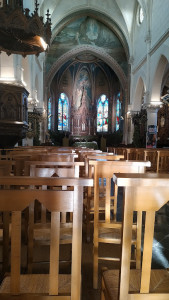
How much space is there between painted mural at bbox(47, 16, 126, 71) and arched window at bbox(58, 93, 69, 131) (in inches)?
238

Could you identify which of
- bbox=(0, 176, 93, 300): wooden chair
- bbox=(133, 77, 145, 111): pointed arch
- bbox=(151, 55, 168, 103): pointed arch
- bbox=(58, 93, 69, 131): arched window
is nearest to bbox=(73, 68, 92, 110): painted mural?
bbox=(58, 93, 69, 131): arched window

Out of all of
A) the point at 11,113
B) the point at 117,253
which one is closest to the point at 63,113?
the point at 11,113

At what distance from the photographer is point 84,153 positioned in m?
4.93

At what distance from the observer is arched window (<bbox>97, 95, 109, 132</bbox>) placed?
26.5 m

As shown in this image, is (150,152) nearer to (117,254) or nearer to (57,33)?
(117,254)

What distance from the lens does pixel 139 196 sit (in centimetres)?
99

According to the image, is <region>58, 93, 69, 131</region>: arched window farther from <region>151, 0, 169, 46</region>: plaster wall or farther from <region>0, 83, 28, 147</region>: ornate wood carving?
→ <region>0, 83, 28, 147</region>: ornate wood carving

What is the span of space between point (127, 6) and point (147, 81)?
7.44 meters

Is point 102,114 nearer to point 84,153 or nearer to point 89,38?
point 89,38

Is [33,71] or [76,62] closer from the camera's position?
[33,71]

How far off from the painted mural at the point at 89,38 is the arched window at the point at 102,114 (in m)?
5.89

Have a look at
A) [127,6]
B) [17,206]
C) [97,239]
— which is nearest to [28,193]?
Result: [17,206]

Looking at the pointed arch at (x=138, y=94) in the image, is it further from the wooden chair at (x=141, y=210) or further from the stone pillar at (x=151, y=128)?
the wooden chair at (x=141, y=210)

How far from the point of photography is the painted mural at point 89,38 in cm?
2114
